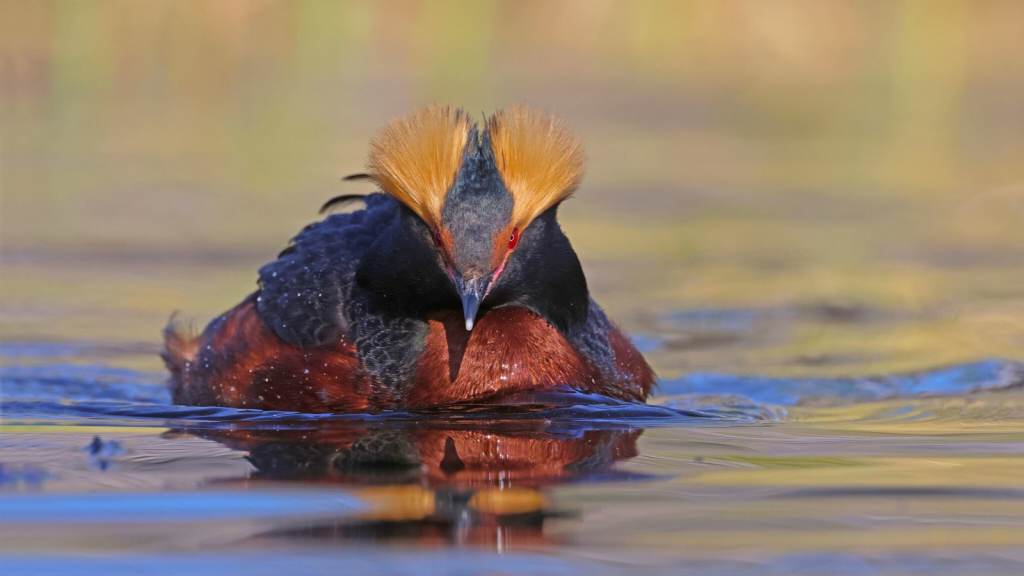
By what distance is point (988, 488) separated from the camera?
231 inches

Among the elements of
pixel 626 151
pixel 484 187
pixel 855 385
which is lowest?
pixel 855 385

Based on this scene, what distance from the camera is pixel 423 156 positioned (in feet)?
23.9

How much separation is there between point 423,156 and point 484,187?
370 millimetres

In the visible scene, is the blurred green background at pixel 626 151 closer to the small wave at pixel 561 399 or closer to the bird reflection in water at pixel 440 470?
the small wave at pixel 561 399

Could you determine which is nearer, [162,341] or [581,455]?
[581,455]

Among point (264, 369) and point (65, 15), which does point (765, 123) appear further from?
point (264, 369)

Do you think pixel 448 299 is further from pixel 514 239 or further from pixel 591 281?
pixel 591 281

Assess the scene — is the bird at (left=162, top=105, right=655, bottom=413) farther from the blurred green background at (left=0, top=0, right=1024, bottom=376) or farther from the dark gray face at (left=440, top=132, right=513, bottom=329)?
the blurred green background at (left=0, top=0, right=1024, bottom=376)

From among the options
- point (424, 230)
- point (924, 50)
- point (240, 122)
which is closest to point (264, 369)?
point (424, 230)

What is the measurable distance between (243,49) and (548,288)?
44.1ft

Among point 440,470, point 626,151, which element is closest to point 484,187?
point 440,470

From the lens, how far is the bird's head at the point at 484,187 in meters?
7.07

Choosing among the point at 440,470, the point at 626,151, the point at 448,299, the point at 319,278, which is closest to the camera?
the point at 440,470

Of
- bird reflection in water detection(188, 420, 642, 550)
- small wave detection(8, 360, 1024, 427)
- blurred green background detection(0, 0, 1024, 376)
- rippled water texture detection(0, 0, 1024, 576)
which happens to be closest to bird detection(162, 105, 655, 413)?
small wave detection(8, 360, 1024, 427)
